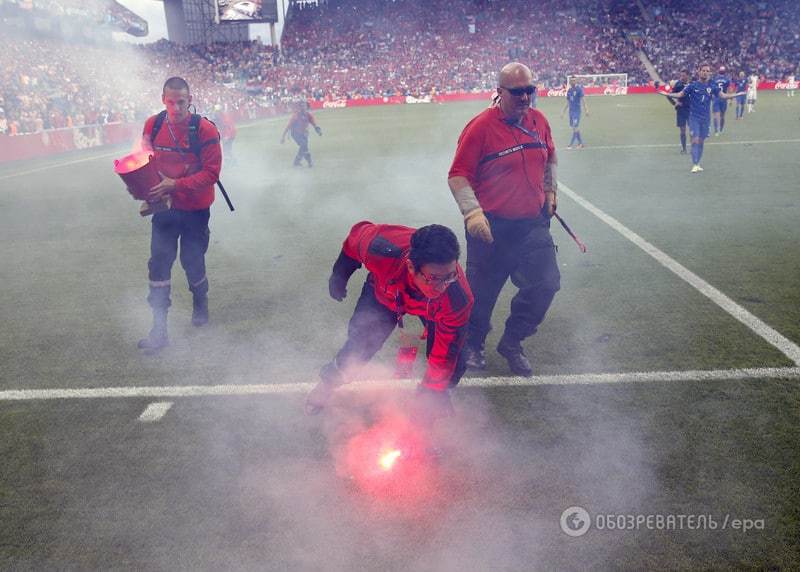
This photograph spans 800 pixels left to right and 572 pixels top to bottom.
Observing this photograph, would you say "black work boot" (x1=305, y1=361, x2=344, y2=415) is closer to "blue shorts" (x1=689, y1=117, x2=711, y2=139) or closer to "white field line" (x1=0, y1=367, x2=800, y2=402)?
"white field line" (x1=0, y1=367, x2=800, y2=402)

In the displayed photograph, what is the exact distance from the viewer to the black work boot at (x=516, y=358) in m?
4.83

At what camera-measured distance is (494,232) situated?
15.5 ft

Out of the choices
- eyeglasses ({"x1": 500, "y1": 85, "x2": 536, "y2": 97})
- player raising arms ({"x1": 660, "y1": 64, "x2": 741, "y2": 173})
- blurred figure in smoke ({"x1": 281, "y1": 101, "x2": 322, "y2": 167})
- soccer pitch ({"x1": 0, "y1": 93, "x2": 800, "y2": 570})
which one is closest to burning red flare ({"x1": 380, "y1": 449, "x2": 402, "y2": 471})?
soccer pitch ({"x1": 0, "y1": 93, "x2": 800, "y2": 570})

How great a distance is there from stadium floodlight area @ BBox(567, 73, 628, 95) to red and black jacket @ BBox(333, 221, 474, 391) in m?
51.3

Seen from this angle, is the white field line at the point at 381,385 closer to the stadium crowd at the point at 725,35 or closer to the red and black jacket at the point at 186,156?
the red and black jacket at the point at 186,156

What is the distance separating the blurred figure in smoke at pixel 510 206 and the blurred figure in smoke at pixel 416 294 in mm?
857

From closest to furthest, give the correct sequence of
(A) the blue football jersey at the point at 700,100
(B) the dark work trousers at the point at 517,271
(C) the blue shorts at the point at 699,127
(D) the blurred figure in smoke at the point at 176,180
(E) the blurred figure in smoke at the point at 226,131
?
(B) the dark work trousers at the point at 517,271
(D) the blurred figure in smoke at the point at 176,180
(C) the blue shorts at the point at 699,127
(A) the blue football jersey at the point at 700,100
(E) the blurred figure in smoke at the point at 226,131

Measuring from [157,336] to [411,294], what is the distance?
299 cm

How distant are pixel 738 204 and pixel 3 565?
34.2 ft

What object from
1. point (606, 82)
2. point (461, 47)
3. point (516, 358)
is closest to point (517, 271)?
point (516, 358)

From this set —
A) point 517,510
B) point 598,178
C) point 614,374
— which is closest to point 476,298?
point 614,374

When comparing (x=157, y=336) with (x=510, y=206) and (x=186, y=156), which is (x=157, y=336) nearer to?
(x=186, y=156)

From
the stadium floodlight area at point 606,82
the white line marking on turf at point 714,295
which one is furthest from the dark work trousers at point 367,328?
the stadium floodlight area at point 606,82

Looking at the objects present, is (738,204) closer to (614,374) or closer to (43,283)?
(614,374)
